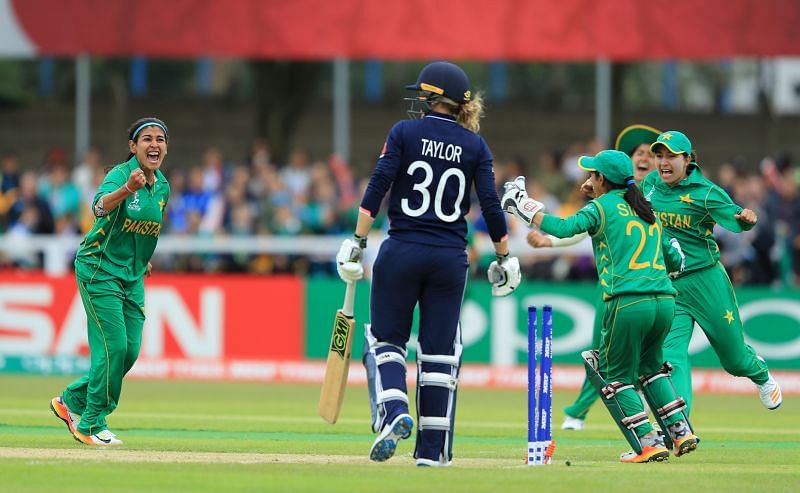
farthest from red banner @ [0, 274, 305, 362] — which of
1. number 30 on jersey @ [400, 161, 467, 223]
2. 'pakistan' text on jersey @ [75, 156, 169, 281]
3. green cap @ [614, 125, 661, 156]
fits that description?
number 30 on jersey @ [400, 161, 467, 223]

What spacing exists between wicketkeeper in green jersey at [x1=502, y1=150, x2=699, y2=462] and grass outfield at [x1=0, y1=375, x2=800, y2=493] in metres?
0.35

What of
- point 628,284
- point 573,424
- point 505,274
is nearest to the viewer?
point 505,274

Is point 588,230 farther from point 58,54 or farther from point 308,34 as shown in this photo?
point 58,54

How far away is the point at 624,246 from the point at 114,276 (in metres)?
3.83

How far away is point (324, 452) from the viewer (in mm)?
11734

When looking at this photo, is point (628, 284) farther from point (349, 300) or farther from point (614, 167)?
point (349, 300)

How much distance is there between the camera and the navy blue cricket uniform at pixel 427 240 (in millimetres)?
10156

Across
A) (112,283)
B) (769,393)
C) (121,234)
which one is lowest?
(769,393)

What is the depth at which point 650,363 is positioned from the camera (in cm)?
1136

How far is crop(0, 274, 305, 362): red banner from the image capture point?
21.3 m

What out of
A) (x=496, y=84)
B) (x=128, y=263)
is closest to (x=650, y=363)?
(x=128, y=263)

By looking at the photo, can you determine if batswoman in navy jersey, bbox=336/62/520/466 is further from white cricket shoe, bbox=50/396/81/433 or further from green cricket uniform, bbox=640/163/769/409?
white cricket shoe, bbox=50/396/81/433

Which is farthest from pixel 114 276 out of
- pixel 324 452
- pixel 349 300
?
pixel 324 452

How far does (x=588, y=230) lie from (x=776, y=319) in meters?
10.1
